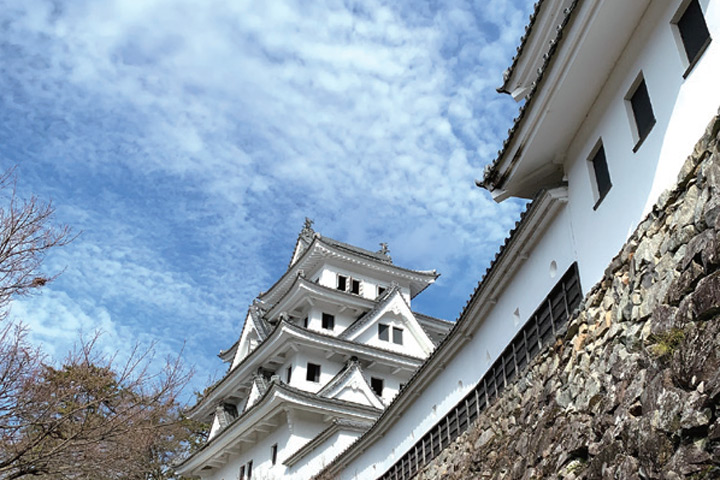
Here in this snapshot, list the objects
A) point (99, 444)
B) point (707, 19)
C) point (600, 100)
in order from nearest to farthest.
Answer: point (707, 19) → point (600, 100) → point (99, 444)

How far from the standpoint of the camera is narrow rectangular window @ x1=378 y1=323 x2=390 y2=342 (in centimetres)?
2921

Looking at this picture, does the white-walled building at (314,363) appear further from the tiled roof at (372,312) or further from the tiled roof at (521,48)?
the tiled roof at (521,48)

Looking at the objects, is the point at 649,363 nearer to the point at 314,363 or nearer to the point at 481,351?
the point at 481,351

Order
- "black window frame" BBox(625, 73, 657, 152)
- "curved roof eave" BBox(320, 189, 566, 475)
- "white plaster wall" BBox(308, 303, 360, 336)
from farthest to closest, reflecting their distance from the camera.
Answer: "white plaster wall" BBox(308, 303, 360, 336)
"curved roof eave" BBox(320, 189, 566, 475)
"black window frame" BBox(625, 73, 657, 152)

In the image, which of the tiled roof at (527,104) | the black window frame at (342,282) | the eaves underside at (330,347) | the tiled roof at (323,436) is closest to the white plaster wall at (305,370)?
the eaves underside at (330,347)

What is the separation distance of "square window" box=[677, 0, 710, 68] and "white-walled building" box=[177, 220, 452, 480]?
16853 mm

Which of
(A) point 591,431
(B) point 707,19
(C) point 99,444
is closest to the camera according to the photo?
(B) point 707,19

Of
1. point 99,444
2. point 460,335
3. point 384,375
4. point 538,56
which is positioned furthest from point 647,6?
point 384,375

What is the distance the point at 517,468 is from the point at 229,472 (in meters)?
Answer: 22.0

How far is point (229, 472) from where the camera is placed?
28781 mm

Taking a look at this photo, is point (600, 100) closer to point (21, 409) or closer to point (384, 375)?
point (21, 409)

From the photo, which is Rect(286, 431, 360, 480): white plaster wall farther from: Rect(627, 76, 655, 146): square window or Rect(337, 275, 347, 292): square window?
Rect(627, 76, 655, 146): square window

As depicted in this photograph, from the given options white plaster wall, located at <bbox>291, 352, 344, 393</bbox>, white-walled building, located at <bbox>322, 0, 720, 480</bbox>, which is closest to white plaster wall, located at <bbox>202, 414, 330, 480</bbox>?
white plaster wall, located at <bbox>291, 352, 344, 393</bbox>

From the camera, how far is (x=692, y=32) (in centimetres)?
693
